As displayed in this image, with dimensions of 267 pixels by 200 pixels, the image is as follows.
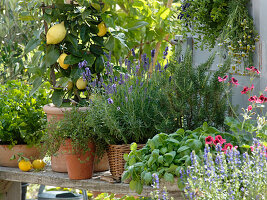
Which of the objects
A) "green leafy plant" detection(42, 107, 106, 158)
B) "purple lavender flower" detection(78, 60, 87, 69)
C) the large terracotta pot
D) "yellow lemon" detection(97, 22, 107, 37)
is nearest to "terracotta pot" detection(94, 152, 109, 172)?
the large terracotta pot

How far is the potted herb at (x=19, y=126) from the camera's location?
A: 7.55 feet

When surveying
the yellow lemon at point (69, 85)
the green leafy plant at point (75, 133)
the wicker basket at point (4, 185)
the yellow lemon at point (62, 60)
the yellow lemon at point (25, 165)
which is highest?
the yellow lemon at point (62, 60)

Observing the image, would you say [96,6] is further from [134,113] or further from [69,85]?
[134,113]

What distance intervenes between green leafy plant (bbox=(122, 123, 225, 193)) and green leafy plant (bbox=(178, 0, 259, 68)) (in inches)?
20.8

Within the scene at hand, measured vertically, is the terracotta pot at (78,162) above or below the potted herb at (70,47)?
below

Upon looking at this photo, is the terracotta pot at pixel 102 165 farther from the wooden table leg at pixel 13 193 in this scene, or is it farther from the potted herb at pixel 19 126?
the wooden table leg at pixel 13 193

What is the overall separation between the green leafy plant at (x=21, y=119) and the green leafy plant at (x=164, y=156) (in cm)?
74

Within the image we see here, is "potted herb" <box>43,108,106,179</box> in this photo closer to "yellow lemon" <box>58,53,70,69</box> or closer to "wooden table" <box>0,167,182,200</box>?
"wooden table" <box>0,167,182,200</box>

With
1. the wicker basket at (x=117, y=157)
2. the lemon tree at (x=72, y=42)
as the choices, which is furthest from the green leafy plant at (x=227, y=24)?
the wicker basket at (x=117, y=157)

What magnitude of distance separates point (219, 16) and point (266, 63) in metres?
0.40

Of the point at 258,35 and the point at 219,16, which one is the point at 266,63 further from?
the point at 219,16

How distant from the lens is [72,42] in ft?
7.07

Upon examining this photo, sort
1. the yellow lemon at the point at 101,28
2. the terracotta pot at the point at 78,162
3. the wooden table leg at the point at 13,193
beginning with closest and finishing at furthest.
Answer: the terracotta pot at the point at 78,162 < the yellow lemon at the point at 101,28 < the wooden table leg at the point at 13,193

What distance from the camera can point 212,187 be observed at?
133 centimetres
